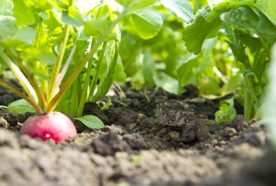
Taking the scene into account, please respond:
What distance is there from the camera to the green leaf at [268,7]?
7.02 ft

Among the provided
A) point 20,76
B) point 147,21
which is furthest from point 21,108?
point 147,21

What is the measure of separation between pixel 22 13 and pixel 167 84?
56.6 inches

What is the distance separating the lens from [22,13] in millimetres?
1970

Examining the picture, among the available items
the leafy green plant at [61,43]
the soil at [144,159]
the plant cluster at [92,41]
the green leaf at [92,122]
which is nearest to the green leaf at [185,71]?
the plant cluster at [92,41]

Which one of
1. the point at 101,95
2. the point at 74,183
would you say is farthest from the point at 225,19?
the point at 74,183

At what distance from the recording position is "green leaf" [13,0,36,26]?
1962mm

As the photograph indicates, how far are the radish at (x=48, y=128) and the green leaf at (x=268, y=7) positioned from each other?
0.94m

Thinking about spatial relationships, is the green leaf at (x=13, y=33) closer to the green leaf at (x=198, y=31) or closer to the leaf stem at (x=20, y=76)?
the leaf stem at (x=20, y=76)

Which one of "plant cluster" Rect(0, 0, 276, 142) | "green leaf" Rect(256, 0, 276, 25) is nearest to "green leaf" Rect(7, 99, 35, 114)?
"plant cluster" Rect(0, 0, 276, 142)

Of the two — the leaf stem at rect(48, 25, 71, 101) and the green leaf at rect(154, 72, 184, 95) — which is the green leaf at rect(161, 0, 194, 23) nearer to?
the leaf stem at rect(48, 25, 71, 101)

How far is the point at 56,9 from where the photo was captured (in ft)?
7.02

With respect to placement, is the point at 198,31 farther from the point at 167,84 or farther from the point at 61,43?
the point at 167,84

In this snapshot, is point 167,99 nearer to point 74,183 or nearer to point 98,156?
point 98,156

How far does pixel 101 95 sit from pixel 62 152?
0.81 meters
